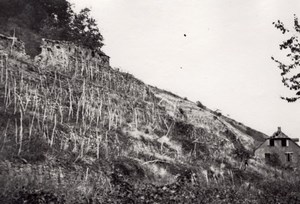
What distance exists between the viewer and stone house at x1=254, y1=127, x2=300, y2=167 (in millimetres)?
47062

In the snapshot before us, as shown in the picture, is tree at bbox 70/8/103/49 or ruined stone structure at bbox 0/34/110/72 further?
tree at bbox 70/8/103/49

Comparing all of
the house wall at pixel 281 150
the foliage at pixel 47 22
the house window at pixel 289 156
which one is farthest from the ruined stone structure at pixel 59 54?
the house window at pixel 289 156

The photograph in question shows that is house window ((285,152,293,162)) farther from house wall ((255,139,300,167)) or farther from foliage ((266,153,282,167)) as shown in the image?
foliage ((266,153,282,167))

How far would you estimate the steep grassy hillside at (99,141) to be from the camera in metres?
13.1

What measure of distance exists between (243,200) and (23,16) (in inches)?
1683

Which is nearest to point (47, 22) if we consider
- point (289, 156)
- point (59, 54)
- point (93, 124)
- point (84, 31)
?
point (84, 31)

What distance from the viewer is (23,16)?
49.4m

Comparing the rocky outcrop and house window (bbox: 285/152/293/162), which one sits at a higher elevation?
the rocky outcrop

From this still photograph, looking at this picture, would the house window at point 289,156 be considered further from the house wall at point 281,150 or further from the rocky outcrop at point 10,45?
the rocky outcrop at point 10,45

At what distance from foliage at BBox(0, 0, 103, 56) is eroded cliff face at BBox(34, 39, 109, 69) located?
13231mm

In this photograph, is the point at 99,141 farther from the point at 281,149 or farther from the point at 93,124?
the point at 281,149

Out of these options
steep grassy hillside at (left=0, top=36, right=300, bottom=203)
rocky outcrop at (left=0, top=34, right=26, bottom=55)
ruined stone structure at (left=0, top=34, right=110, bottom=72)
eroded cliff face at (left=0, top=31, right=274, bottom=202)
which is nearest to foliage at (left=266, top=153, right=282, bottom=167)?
steep grassy hillside at (left=0, top=36, right=300, bottom=203)

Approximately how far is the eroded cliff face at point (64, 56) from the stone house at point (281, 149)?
77.8ft

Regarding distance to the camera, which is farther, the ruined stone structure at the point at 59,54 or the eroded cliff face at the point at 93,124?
the ruined stone structure at the point at 59,54
